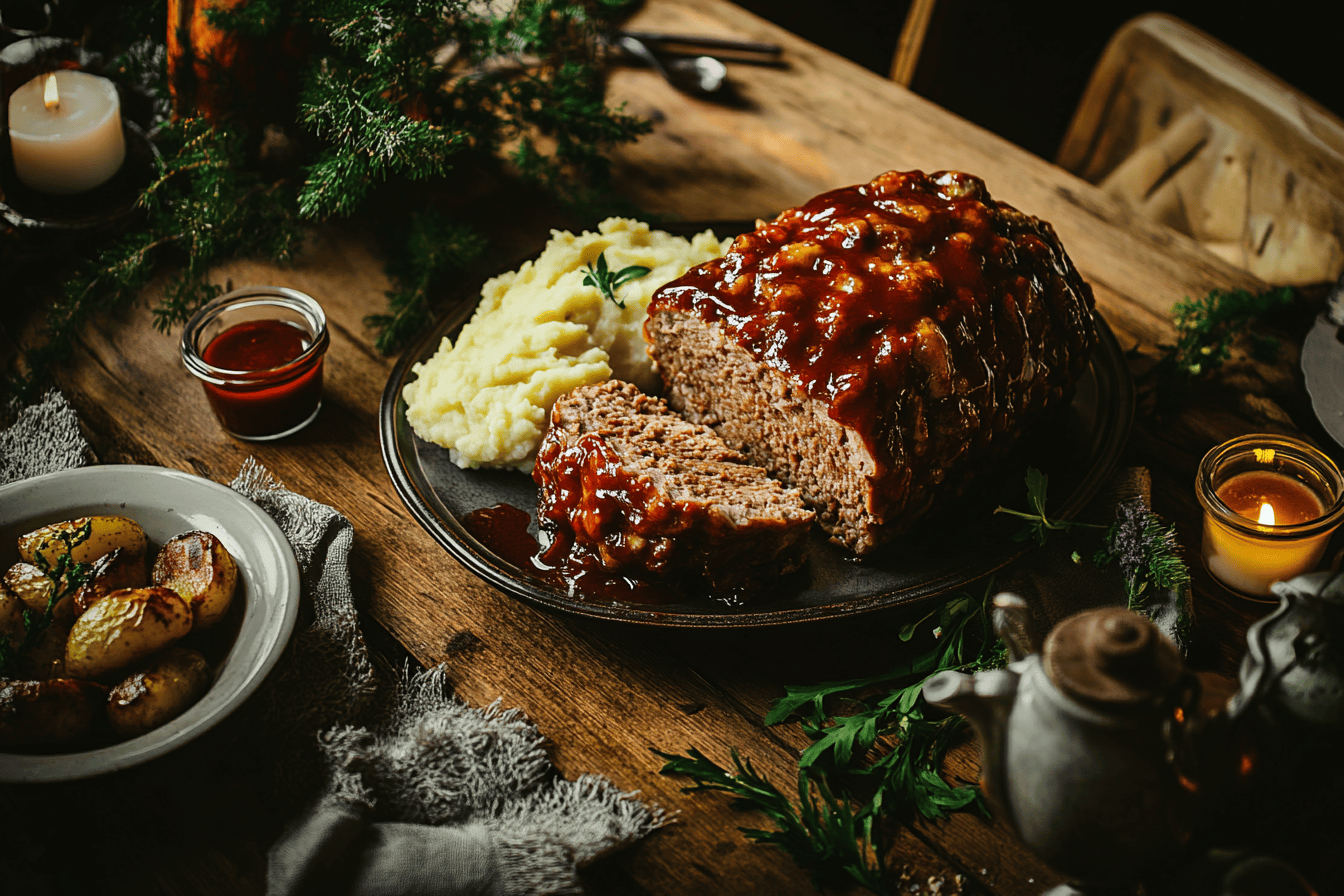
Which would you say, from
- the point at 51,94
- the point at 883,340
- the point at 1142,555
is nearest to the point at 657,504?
the point at 883,340

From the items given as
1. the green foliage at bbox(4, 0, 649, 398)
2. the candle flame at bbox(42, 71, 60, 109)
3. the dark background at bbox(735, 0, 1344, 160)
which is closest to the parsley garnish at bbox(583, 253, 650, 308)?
the green foliage at bbox(4, 0, 649, 398)

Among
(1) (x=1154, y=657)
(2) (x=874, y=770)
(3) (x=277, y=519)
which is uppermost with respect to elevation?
(1) (x=1154, y=657)

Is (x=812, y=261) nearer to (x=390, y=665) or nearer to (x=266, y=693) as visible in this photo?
(x=390, y=665)

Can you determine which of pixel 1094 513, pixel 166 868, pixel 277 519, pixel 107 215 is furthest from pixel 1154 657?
pixel 107 215

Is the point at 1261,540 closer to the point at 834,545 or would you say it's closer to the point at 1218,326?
the point at 834,545

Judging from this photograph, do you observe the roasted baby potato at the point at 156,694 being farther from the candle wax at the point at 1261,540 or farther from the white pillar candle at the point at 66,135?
the candle wax at the point at 1261,540

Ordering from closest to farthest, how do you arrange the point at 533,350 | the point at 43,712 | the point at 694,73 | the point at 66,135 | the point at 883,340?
the point at 43,712 → the point at 883,340 → the point at 533,350 → the point at 66,135 → the point at 694,73
